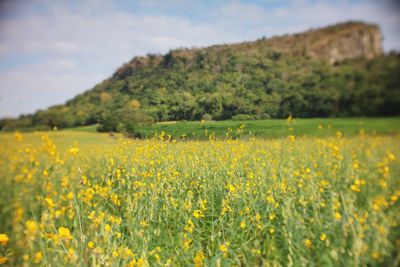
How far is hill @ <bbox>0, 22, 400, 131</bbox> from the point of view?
2643 mm

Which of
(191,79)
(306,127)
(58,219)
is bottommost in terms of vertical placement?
(58,219)

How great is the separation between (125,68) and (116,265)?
2.23m

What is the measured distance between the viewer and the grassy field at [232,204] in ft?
7.76

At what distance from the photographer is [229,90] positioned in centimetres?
324

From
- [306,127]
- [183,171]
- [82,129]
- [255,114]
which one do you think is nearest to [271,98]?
[255,114]

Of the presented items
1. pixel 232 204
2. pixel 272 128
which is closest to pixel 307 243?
pixel 232 204

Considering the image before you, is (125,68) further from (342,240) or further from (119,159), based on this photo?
(342,240)

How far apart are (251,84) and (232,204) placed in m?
1.19

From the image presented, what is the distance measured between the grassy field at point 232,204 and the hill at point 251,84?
0.17 meters

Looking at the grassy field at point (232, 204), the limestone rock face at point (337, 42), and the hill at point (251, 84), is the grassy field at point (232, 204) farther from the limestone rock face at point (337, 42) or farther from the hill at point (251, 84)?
the limestone rock face at point (337, 42)

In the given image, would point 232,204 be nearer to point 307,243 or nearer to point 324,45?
point 307,243

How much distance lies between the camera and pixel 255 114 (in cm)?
303

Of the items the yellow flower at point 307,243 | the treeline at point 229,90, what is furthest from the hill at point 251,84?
the yellow flower at point 307,243

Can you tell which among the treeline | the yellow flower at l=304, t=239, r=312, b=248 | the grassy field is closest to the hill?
the treeline
